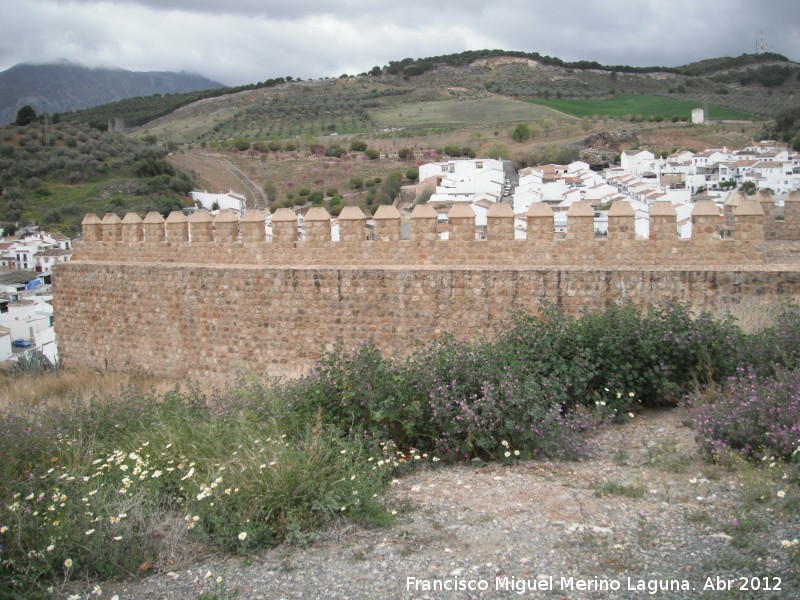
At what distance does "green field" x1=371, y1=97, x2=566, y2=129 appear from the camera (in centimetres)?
5338

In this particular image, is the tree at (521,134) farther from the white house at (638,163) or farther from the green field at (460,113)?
the white house at (638,163)

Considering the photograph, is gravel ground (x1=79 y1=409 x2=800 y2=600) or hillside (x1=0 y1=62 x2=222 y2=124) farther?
hillside (x1=0 y1=62 x2=222 y2=124)

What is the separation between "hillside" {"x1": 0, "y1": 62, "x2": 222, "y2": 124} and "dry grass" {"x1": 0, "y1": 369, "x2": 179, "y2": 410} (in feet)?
353

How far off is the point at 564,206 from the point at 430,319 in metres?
11.1

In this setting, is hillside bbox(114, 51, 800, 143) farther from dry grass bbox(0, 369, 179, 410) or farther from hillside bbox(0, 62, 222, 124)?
hillside bbox(0, 62, 222, 124)

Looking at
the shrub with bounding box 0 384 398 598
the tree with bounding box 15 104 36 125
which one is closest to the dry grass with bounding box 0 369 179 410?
the shrub with bounding box 0 384 398 598

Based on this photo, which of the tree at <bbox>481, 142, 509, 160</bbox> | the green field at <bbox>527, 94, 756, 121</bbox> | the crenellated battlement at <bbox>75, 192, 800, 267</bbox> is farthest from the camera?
the green field at <bbox>527, 94, 756, 121</bbox>

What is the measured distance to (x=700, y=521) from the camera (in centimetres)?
346

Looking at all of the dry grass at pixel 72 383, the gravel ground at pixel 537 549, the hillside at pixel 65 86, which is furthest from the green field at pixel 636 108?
the hillside at pixel 65 86

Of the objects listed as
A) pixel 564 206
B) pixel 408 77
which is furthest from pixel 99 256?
pixel 408 77

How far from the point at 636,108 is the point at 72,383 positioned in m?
57.0

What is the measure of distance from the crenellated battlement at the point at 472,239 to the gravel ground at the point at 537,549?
4.03m

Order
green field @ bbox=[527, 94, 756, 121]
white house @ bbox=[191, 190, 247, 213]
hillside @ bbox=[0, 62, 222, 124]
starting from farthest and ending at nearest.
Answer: hillside @ bbox=[0, 62, 222, 124]
green field @ bbox=[527, 94, 756, 121]
white house @ bbox=[191, 190, 247, 213]

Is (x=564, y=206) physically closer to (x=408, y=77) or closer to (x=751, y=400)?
(x=751, y=400)
